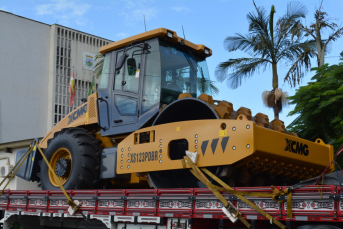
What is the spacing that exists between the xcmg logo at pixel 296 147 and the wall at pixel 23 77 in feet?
101

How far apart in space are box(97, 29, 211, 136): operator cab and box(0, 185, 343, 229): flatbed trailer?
1.36 m

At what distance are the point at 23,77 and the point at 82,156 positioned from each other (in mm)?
30206

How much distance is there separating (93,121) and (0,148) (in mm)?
4112

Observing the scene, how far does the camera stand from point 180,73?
25.5 ft

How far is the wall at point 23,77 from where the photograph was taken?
34.7 metres

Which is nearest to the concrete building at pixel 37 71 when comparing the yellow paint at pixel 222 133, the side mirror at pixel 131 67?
the side mirror at pixel 131 67

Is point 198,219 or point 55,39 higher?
point 55,39

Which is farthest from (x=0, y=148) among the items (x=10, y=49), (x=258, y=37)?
(x=10, y=49)

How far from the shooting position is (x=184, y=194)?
5.77 meters

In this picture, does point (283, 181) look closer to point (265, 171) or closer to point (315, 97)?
point (265, 171)

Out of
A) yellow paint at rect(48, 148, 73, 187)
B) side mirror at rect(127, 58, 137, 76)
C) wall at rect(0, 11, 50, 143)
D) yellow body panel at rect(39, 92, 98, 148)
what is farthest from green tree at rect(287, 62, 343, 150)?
wall at rect(0, 11, 50, 143)

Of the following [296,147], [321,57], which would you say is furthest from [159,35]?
[321,57]

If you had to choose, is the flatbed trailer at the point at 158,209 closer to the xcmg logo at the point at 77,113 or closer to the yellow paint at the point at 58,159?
the yellow paint at the point at 58,159

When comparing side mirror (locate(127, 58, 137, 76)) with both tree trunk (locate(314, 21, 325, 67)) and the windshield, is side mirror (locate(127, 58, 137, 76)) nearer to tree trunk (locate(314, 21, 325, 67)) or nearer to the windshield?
the windshield
